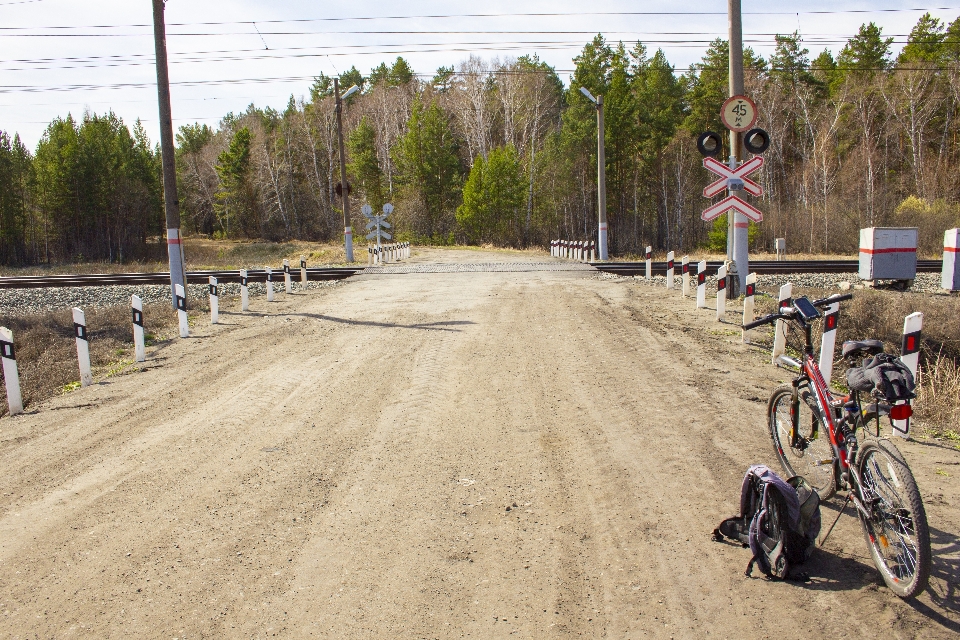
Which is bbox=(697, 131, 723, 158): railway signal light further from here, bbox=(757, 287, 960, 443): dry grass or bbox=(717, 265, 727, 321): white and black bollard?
bbox=(757, 287, 960, 443): dry grass

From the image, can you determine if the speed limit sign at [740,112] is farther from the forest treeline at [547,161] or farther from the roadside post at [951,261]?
the forest treeline at [547,161]

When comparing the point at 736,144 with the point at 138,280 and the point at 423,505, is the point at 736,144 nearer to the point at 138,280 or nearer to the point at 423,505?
the point at 423,505

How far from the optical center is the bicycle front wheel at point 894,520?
140 inches

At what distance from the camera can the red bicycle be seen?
12.0ft

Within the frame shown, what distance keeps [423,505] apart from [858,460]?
2.85 m

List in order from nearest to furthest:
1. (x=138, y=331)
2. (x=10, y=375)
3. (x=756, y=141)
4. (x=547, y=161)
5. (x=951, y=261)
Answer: (x=10, y=375), (x=138, y=331), (x=756, y=141), (x=951, y=261), (x=547, y=161)

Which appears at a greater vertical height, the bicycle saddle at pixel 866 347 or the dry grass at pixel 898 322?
the bicycle saddle at pixel 866 347

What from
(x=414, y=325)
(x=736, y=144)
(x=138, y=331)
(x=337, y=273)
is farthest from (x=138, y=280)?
(x=736, y=144)

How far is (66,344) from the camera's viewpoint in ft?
51.3

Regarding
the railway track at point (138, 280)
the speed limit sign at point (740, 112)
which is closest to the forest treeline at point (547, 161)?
the railway track at point (138, 280)

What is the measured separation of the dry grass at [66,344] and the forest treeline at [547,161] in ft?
91.7

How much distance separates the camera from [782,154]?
5841cm

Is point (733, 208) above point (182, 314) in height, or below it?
above

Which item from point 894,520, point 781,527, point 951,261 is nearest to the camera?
point 894,520
